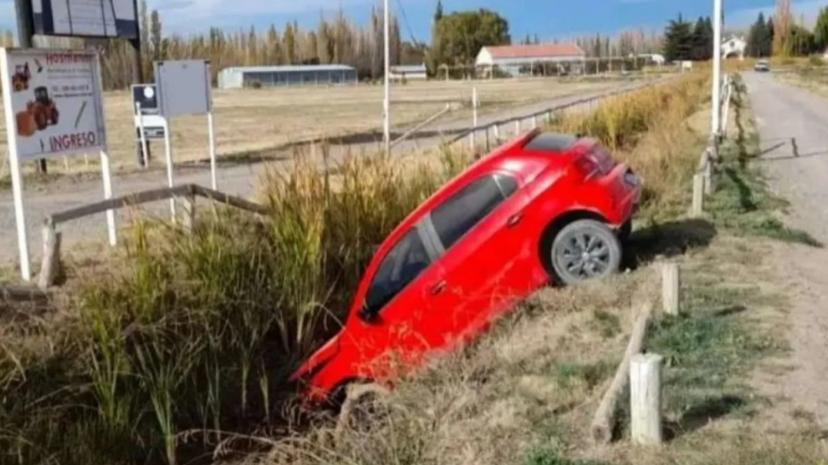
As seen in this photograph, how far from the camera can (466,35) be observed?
138 metres

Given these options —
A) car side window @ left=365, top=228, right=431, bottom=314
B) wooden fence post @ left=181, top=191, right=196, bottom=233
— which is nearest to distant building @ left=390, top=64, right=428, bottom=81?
wooden fence post @ left=181, top=191, right=196, bottom=233

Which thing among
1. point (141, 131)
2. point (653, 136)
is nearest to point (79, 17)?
point (141, 131)

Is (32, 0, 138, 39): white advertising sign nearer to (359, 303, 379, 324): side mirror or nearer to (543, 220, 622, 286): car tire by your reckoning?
(359, 303, 379, 324): side mirror

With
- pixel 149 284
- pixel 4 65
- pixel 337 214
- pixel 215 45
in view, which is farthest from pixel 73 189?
pixel 215 45

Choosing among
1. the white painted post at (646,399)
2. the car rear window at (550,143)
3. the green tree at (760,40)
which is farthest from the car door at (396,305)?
the green tree at (760,40)

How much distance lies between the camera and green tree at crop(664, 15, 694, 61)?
123688 mm

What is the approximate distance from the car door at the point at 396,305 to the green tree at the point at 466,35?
117 m

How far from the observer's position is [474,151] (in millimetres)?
15023

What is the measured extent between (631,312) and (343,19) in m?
116

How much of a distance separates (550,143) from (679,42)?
403 feet

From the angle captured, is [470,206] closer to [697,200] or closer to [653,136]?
[697,200]

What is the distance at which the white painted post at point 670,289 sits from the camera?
6.77 meters

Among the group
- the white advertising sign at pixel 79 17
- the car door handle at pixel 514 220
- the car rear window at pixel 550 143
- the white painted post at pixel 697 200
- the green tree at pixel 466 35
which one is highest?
the green tree at pixel 466 35

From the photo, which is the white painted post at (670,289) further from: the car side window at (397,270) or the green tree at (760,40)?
the green tree at (760,40)
